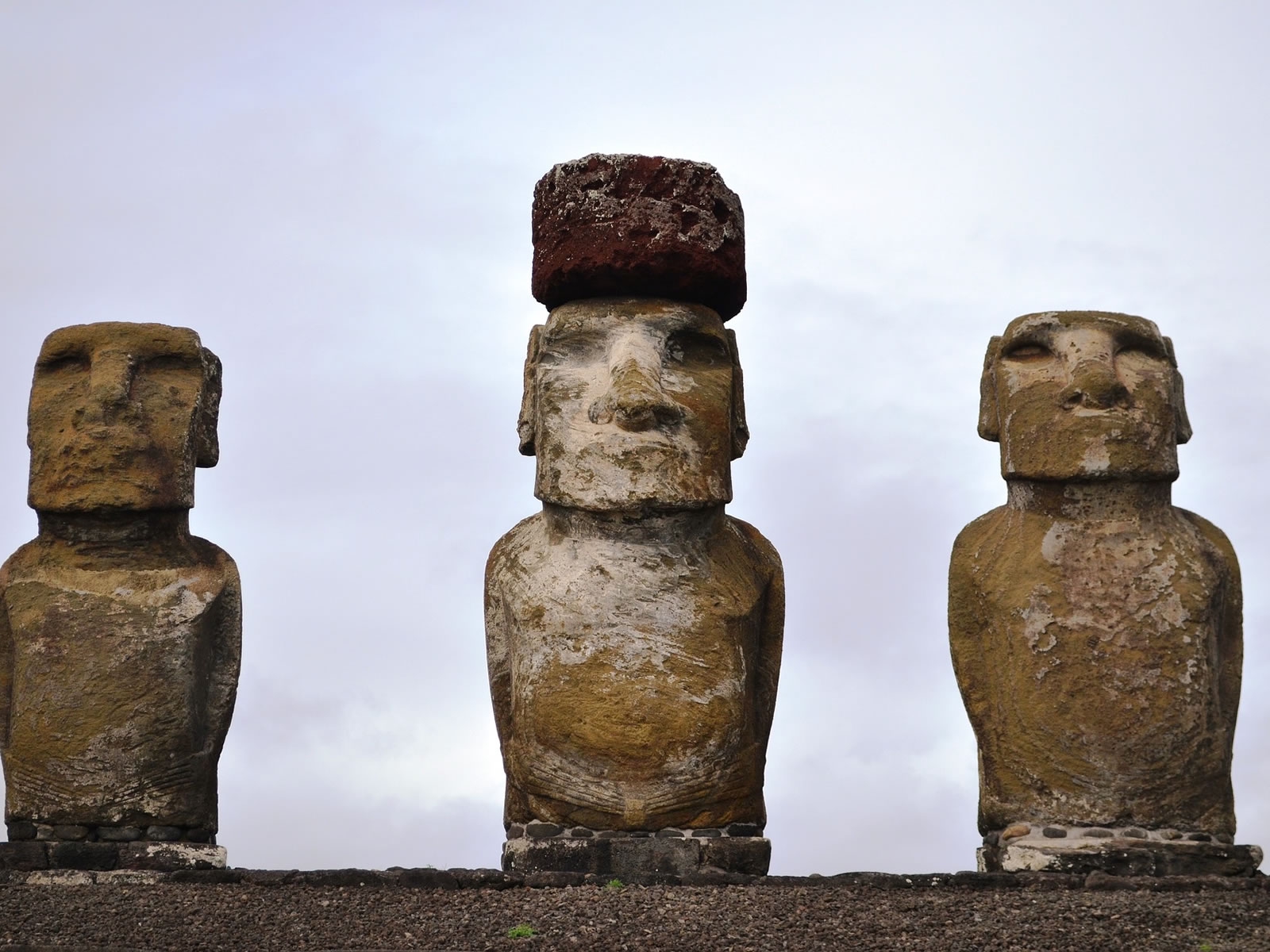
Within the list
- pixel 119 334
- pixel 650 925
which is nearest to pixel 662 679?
pixel 650 925

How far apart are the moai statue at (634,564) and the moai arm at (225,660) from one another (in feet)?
5.41

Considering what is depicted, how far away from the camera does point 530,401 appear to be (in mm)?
13242

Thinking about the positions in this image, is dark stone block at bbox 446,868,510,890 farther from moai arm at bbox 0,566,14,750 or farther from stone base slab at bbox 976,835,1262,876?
moai arm at bbox 0,566,14,750

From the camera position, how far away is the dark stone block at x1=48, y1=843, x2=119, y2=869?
515 inches

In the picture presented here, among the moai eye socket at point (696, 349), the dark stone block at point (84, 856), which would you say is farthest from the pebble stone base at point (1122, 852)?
the dark stone block at point (84, 856)

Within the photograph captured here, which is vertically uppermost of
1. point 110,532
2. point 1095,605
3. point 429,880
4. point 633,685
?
point 110,532

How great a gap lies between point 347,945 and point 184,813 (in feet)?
9.55

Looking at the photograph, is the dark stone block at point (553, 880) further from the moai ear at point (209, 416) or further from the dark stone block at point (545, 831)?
the moai ear at point (209, 416)

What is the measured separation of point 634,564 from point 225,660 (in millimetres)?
2735

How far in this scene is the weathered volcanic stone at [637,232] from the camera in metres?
13.1

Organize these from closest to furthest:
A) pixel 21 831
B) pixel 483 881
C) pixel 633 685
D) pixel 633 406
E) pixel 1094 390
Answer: pixel 483 881 → pixel 633 685 → pixel 633 406 → pixel 1094 390 → pixel 21 831

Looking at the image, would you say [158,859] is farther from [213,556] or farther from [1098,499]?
[1098,499]

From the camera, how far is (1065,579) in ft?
42.7

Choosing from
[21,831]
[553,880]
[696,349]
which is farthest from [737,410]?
[21,831]
